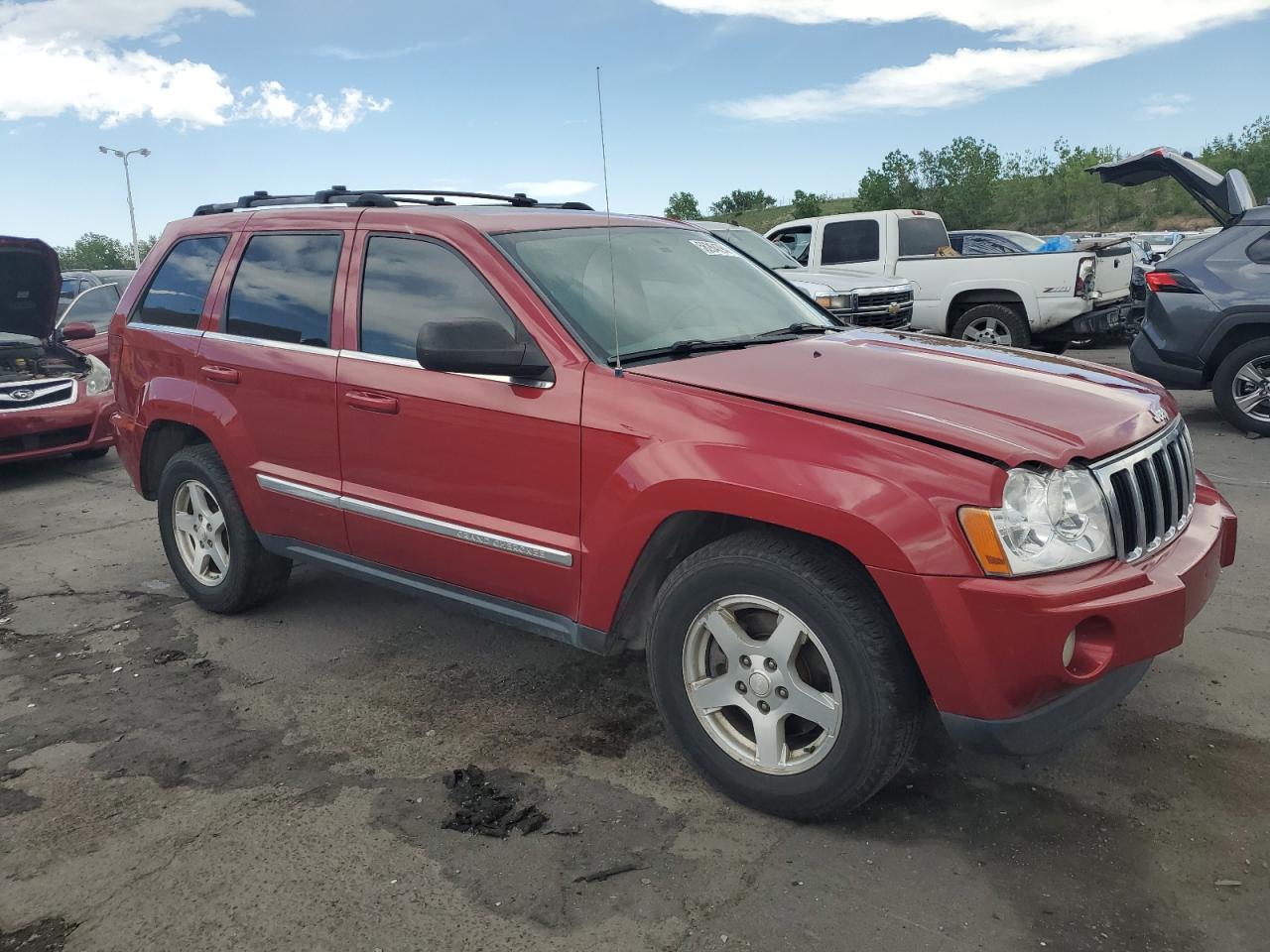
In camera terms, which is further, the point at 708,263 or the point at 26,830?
A: the point at 708,263

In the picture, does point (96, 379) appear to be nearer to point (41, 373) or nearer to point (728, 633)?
point (41, 373)

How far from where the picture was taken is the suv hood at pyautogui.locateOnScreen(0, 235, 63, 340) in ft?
27.5

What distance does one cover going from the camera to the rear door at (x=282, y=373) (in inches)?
164

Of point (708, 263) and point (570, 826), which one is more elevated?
point (708, 263)

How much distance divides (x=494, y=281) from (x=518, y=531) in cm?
88

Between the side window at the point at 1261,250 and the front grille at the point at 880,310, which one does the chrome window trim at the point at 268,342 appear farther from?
the front grille at the point at 880,310

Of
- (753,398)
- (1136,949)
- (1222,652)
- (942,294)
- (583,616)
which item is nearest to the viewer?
(1136,949)

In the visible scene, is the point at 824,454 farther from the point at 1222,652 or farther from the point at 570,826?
the point at 1222,652

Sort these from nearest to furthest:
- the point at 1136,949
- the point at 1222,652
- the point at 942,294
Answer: the point at 1136,949 < the point at 1222,652 < the point at 942,294

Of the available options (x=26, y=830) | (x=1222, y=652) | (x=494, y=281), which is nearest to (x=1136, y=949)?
(x=1222, y=652)

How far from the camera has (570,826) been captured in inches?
121

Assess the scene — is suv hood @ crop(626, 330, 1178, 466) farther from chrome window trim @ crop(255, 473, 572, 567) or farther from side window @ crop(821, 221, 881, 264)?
side window @ crop(821, 221, 881, 264)

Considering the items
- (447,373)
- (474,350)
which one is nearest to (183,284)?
(447,373)

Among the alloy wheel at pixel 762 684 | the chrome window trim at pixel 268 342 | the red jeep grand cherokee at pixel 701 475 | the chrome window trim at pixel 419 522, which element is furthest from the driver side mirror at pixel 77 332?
the alloy wheel at pixel 762 684
